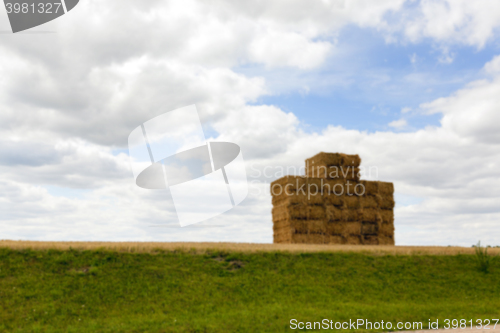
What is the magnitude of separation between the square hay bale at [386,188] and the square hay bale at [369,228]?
266cm

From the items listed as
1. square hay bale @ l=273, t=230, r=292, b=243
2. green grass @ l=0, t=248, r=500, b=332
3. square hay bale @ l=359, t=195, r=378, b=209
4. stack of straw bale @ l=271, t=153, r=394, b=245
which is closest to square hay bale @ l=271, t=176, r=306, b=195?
stack of straw bale @ l=271, t=153, r=394, b=245

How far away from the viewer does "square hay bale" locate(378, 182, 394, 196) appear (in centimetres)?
3362

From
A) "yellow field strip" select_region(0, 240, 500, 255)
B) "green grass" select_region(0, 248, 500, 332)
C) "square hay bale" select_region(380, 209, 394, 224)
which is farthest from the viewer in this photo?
"square hay bale" select_region(380, 209, 394, 224)

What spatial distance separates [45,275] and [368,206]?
22.2m

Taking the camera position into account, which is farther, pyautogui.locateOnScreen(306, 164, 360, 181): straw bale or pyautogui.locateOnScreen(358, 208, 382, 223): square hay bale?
pyautogui.locateOnScreen(306, 164, 360, 181): straw bale

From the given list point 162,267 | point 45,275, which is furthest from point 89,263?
point 162,267

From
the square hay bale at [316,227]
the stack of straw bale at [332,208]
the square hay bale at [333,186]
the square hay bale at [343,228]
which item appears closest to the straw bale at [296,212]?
the stack of straw bale at [332,208]

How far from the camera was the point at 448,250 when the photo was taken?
2798 centimetres

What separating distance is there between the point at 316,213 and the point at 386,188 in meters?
6.39

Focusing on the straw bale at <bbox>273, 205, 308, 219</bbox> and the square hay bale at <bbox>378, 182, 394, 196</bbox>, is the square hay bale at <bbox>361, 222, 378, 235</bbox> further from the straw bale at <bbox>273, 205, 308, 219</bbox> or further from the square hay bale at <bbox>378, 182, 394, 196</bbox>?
the straw bale at <bbox>273, 205, 308, 219</bbox>

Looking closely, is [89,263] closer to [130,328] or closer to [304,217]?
[130,328]

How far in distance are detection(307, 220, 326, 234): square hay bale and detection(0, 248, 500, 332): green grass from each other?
6.37 m

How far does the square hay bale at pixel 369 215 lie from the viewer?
3231cm

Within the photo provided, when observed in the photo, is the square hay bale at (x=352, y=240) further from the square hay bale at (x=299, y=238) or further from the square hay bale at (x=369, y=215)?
the square hay bale at (x=299, y=238)
